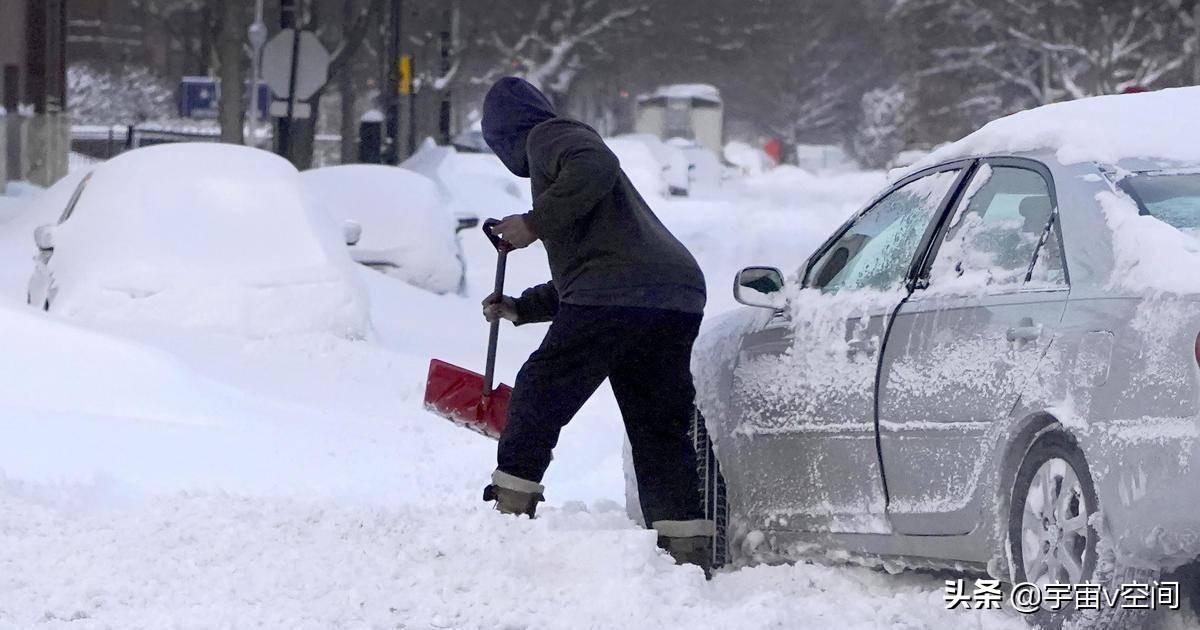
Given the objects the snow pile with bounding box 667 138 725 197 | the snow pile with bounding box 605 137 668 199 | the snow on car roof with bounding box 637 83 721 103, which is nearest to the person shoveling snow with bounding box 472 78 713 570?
the snow pile with bounding box 605 137 668 199

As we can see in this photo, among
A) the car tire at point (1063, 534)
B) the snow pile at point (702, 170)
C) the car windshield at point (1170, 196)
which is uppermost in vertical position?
the car windshield at point (1170, 196)

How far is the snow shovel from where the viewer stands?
6520mm

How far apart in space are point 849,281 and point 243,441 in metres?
3.63

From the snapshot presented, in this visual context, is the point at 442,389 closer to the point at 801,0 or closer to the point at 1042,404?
the point at 1042,404

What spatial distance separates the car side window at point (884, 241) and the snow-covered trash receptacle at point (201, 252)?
256 inches

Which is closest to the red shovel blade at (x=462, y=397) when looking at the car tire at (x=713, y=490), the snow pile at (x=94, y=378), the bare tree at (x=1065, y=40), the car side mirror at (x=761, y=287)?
the car tire at (x=713, y=490)

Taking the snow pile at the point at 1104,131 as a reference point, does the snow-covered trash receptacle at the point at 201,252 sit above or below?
below

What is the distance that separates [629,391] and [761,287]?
53 centimetres

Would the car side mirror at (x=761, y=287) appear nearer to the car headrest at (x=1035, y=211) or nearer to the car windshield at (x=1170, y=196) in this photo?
the car headrest at (x=1035, y=211)

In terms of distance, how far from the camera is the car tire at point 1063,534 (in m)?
4.55

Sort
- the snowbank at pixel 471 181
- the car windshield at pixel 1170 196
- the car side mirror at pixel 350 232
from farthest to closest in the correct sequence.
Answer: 1. the snowbank at pixel 471 181
2. the car side mirror at pixel 350 232
3. the car windshield at pixel 1170 196

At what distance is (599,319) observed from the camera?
5.85m

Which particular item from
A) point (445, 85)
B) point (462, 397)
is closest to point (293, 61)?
point (462, 397)

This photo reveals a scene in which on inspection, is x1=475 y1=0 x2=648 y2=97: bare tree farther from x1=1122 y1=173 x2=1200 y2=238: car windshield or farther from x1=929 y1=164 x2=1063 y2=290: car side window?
x1=1122 y1=173 x2=1200 y2=238: car windshield
